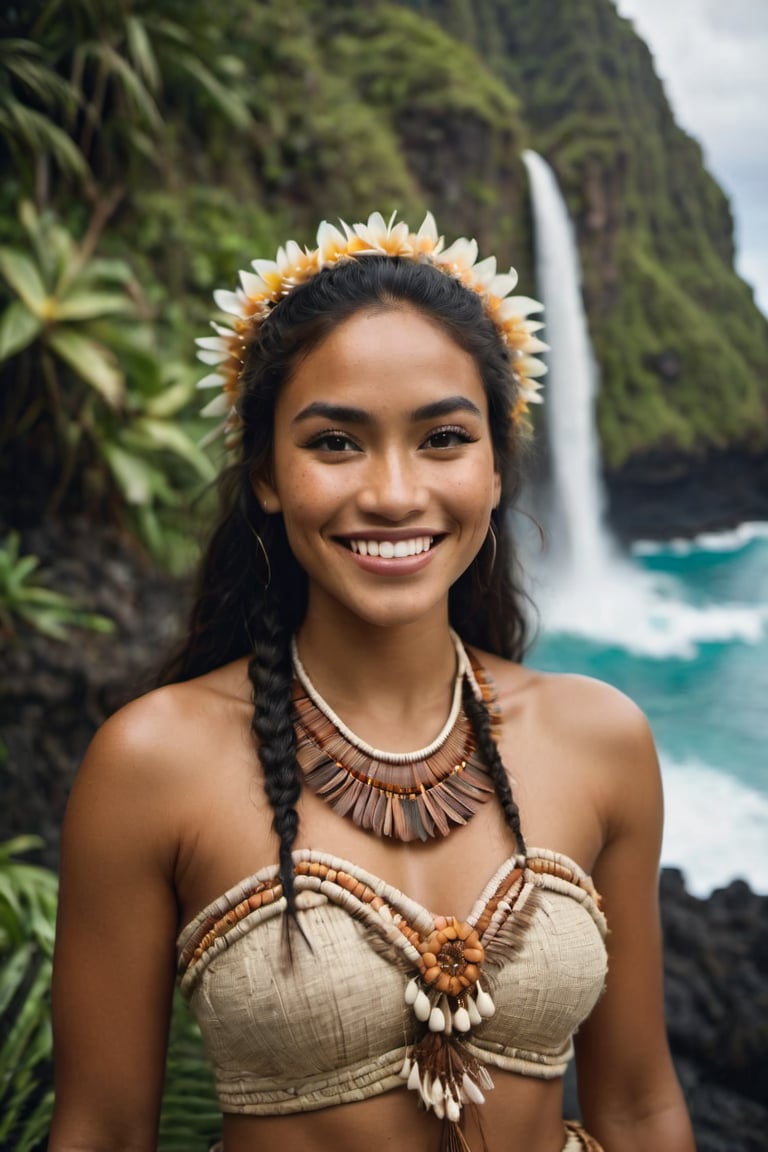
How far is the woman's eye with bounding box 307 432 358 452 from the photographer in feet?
4.71

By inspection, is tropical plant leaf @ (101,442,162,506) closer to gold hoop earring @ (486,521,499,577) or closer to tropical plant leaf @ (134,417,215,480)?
tropical plant leaf @ (134,417,215,480)

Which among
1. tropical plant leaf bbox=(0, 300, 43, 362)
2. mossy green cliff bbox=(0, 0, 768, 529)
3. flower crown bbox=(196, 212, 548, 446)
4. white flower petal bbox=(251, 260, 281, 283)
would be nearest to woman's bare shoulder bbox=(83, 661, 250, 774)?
flower crown bbox=(196, 212, 548, 446)

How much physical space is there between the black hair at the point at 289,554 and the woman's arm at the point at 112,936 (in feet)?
0.62

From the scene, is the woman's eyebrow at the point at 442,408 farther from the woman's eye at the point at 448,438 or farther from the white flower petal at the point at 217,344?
the white flower petal at the point at 217,344

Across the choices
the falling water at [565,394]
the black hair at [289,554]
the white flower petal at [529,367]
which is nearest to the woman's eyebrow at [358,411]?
the black hair at [289,554]

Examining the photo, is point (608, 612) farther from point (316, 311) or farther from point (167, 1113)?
point (316, 311)

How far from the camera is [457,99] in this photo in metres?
11.0

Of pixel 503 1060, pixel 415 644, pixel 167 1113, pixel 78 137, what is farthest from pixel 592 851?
pixel 78 137

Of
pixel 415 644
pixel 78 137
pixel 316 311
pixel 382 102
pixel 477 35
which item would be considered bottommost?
pixel 415 644

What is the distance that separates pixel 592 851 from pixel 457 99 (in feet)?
36.3

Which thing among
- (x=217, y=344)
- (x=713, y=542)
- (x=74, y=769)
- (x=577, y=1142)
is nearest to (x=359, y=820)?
(x=577, y=1142)

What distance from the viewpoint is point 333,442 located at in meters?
1.44

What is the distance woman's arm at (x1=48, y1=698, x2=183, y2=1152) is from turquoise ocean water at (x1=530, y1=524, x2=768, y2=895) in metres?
1.94

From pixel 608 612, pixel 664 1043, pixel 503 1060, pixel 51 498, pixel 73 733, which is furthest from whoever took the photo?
pixel 608 612
